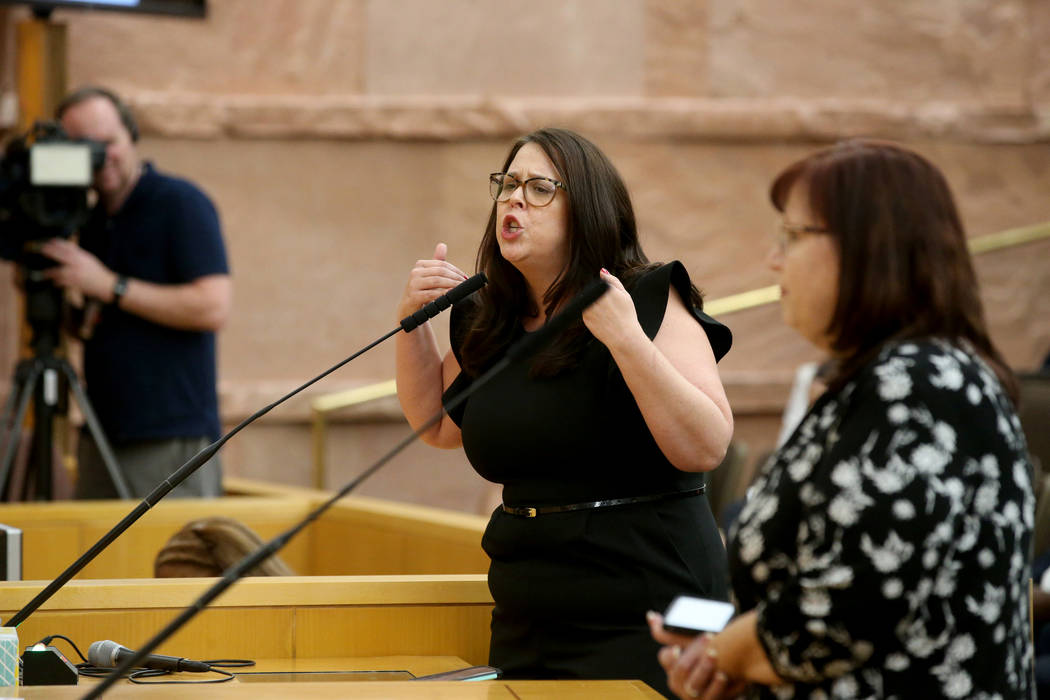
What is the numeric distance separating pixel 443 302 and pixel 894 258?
0.90m

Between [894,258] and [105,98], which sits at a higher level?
[105,98]

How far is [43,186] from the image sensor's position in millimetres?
3855

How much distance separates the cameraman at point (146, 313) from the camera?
149 inches

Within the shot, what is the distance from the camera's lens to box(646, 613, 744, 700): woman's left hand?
4.69 ft

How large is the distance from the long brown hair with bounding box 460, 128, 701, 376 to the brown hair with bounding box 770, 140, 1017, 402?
2.35 feet

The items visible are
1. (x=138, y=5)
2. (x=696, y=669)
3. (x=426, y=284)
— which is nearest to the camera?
(x=696, y=669)

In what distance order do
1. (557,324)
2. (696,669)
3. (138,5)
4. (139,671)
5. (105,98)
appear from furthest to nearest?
(138,5)
(105,98)
(139,671)
(557,324)
(696,669)

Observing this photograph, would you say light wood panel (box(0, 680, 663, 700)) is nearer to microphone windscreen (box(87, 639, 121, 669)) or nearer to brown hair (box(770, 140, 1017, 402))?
microphone windscreen (box(87, 639, 121, 669))

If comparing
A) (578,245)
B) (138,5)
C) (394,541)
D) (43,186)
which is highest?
(138,5)

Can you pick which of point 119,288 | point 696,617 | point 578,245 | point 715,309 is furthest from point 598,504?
point 715,309

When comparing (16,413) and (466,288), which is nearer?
(466,288)

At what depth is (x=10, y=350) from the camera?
5.98 meters

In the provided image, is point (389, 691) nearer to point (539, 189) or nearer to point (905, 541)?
point (905, 541)

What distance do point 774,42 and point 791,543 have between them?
5462 millimetres
